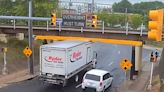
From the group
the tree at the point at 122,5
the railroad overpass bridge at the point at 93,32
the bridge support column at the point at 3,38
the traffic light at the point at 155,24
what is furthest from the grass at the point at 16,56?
the tree at the point at 122,5

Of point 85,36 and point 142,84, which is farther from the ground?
point 85,36

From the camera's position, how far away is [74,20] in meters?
42.2

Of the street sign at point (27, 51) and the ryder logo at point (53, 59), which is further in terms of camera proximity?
the street sign at point (27, 51)

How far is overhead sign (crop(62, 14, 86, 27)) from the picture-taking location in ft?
136

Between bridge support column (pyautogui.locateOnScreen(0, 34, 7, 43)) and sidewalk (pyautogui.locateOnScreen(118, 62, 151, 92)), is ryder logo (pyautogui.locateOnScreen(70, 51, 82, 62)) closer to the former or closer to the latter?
sidewalk (pyautogui.locateOnScreen(118, 62, 151, 92))

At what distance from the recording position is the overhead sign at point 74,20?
136ft

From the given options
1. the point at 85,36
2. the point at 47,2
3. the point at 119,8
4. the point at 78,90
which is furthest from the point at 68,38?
the point at 119,8

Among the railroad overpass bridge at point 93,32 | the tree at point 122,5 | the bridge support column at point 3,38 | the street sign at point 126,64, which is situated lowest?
the street sign at point 126,64

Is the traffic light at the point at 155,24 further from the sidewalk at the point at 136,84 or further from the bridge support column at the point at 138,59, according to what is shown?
the bridge support column at the point at 138,59

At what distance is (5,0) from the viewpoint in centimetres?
6644

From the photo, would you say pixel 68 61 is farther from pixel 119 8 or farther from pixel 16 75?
pixel 119 8

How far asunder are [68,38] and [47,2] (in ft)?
63.0

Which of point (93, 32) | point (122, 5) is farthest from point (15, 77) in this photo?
point (122, 5)

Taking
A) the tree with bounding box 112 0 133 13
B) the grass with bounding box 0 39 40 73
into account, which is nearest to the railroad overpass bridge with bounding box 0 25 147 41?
the grass with bounding box 0 39 40 73
